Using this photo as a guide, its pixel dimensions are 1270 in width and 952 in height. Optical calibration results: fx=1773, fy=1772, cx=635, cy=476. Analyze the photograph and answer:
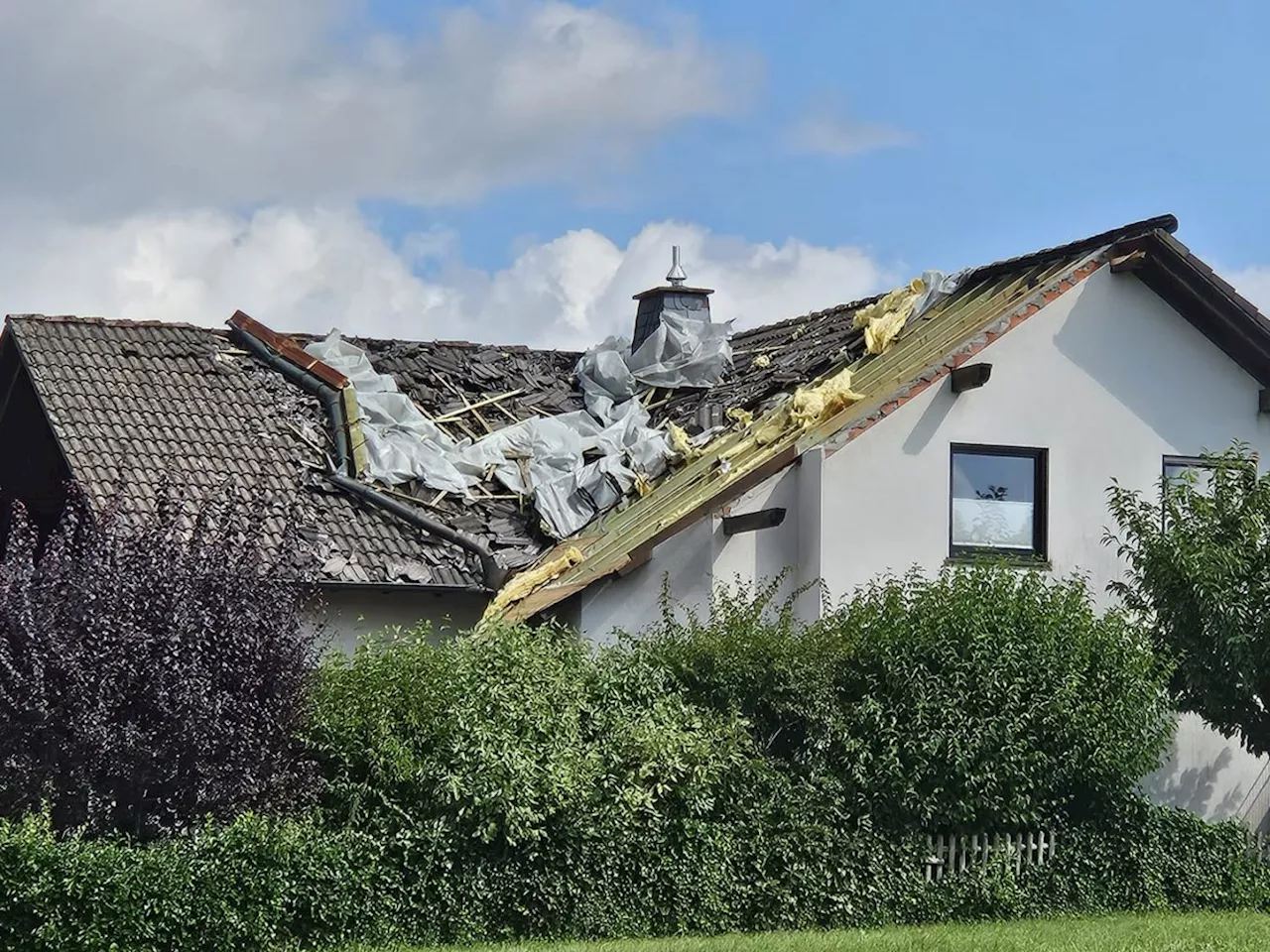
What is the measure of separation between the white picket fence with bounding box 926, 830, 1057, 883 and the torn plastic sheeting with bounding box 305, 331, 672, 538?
5.64 metres

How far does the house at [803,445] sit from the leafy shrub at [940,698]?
2.20 metres

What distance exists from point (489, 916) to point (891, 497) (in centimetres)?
698

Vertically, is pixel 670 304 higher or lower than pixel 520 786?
higher

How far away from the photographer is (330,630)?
18.3 metres

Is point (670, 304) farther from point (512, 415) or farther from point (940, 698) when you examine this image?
point (940, 698)

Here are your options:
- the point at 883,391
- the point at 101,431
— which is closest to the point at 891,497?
the point at 883,391

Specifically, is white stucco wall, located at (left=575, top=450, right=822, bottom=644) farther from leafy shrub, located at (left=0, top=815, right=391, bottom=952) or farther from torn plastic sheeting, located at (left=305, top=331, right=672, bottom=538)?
leafy shrub, located at (left=0, top=815, right=391, bottom=952)

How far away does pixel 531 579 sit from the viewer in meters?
17.8

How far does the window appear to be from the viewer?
1939cm

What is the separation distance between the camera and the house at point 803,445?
18.5 m

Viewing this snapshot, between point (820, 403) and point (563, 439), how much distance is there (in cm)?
376

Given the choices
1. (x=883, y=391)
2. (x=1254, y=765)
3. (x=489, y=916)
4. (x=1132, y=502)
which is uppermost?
(x=883, y=391)

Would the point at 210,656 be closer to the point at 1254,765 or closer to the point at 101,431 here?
the point at 101,431

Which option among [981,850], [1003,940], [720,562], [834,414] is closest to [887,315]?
[834,414]
